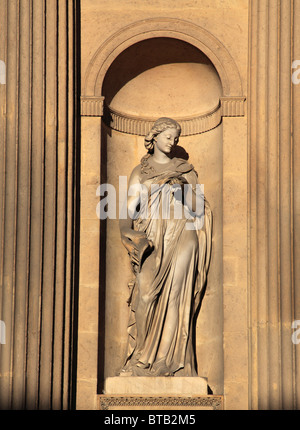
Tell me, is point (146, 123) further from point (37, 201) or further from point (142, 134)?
point (37, 201)

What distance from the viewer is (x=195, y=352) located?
1642cm

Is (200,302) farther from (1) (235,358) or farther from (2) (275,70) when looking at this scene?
(2) (275,70)

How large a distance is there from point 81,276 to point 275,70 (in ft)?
12.0

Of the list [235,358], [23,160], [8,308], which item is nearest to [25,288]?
[8,308]

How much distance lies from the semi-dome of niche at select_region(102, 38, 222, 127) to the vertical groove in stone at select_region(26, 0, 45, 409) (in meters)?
1.20

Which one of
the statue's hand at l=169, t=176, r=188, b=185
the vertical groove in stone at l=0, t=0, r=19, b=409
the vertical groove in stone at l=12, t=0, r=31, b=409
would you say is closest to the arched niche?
the statue's hand at l=169, t=176, r=188, b=185

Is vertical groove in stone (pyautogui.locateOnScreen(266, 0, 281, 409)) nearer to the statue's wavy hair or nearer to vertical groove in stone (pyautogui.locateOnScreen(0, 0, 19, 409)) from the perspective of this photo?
the statue's wavy hair

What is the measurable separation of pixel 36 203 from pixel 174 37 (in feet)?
9.89

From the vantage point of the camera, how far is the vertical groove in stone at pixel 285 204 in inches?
610

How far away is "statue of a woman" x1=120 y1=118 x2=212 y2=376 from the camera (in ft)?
53.0

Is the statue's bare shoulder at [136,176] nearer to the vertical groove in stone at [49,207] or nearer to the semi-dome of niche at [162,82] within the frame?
the semi-dome of niche at [162,82]

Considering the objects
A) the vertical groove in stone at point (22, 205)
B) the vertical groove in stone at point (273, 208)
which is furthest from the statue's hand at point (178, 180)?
the vertical groove in stone at point (22, 205)

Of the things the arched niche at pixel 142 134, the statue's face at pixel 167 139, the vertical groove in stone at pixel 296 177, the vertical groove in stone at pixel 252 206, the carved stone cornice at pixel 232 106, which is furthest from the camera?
the statue's face at pixel 167 139

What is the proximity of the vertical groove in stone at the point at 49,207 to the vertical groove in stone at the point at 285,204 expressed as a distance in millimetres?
2862
